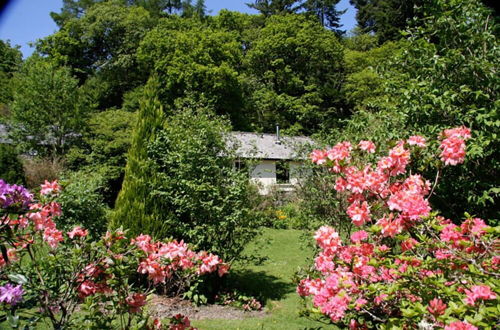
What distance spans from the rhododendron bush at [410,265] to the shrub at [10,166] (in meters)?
14.7

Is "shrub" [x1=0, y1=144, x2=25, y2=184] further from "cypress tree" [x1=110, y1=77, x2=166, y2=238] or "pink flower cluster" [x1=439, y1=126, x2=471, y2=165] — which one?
"pink flower cluster" [x1=439, y1=126, x2=471, y2=165]

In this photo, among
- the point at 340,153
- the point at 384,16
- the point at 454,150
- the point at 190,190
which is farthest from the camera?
the point at 384,16

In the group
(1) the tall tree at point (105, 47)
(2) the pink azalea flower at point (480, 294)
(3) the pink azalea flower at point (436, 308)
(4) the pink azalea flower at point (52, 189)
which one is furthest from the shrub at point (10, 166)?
(1) the tall tree at point (105, 47)

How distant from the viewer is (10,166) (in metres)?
14.7

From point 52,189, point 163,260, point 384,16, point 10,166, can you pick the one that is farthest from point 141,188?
point 384,16

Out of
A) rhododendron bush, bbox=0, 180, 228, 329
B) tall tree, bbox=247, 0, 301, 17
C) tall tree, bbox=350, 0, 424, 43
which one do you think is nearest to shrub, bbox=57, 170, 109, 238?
rhododendron bush, bbox=0, 180, 228, 329

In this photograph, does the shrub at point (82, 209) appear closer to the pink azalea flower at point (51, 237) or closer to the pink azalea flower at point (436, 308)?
the pink azalea flower at point (51, 237)

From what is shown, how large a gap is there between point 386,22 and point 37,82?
1071 inches

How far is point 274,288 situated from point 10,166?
12.6 meters

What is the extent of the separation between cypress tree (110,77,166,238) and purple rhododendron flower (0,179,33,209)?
435 cm

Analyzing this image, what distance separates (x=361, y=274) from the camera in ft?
8.36

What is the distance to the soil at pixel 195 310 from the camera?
17.7 feet

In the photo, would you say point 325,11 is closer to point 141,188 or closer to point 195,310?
point 141,188

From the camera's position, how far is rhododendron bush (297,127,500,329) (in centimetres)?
185
